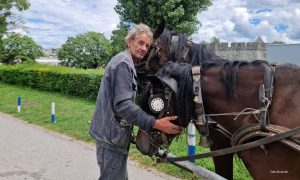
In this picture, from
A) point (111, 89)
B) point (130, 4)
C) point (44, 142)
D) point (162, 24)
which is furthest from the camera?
point (130, 4)

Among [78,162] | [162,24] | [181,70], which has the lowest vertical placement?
[78,162]

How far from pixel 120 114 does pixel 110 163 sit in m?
0.51

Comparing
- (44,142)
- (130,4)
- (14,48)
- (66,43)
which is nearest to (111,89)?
(44,142)

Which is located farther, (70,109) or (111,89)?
(70,109)

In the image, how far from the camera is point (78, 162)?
594cm

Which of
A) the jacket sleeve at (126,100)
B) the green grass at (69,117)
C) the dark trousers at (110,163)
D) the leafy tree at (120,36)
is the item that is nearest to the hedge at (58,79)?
the green grass at (69,117)

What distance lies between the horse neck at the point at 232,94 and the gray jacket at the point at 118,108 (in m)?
0.45

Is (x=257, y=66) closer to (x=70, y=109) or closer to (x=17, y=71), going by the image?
(x=70, y=109)

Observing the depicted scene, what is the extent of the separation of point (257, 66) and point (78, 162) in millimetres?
4255

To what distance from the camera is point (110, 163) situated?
2.84 meters

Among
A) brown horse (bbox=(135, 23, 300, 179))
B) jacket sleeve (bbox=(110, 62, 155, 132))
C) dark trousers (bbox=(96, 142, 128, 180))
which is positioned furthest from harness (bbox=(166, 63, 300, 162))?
dark trousers (bbox=(96, 142, 128, 180))

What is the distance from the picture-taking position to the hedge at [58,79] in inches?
528

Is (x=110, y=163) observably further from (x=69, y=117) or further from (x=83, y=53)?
(x=83, y=53)

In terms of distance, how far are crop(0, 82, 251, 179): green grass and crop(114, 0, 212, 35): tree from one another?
7.26m
